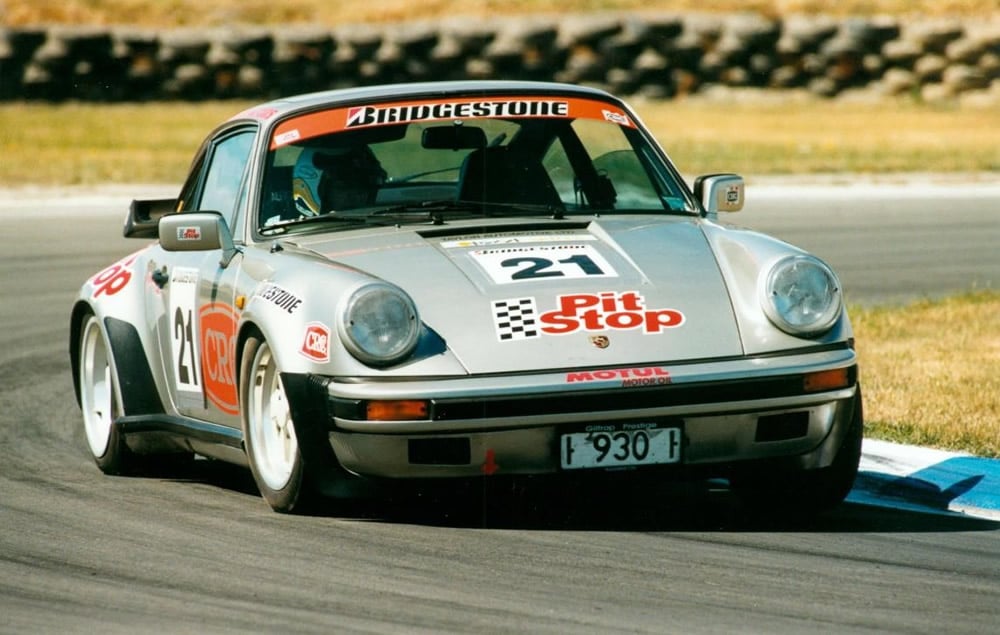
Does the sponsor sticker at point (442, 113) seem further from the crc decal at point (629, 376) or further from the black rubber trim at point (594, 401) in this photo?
the crc decal at point (629, 376)

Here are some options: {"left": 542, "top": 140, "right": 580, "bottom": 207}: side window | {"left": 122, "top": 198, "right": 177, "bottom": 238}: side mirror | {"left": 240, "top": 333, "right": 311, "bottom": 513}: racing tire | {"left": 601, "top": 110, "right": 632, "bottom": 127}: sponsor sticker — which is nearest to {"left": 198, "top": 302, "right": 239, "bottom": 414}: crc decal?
{"left": 240, "top": 333, "right": 311, "bottom": 513}: racing tire

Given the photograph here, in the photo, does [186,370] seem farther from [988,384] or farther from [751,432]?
[988,384]

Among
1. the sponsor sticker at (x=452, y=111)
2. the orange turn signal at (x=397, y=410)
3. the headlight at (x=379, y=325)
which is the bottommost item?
the orange turn signal at (x=397, y=410)

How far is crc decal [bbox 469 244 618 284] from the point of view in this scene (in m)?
6.06

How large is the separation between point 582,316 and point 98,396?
280cm

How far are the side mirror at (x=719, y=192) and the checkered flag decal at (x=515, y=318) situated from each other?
4.81 feet

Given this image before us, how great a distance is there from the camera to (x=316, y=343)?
5.87 meters

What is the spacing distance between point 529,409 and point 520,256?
676 mm

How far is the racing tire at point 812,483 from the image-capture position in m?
6.12

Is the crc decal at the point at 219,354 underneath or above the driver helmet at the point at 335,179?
underneath

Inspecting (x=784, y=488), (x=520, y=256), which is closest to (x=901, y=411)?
(x=784, y=488)

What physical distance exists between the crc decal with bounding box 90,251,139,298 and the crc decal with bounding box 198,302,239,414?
891 millimetres

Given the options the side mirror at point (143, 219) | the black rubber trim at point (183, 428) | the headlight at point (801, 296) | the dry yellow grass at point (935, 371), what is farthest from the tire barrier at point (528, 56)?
the headlight at point (801, 296)

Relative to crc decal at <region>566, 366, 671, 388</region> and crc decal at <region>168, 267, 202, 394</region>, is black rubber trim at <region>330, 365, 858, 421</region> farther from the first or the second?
crc decal at <region>168, 267, 202, 394</region>
